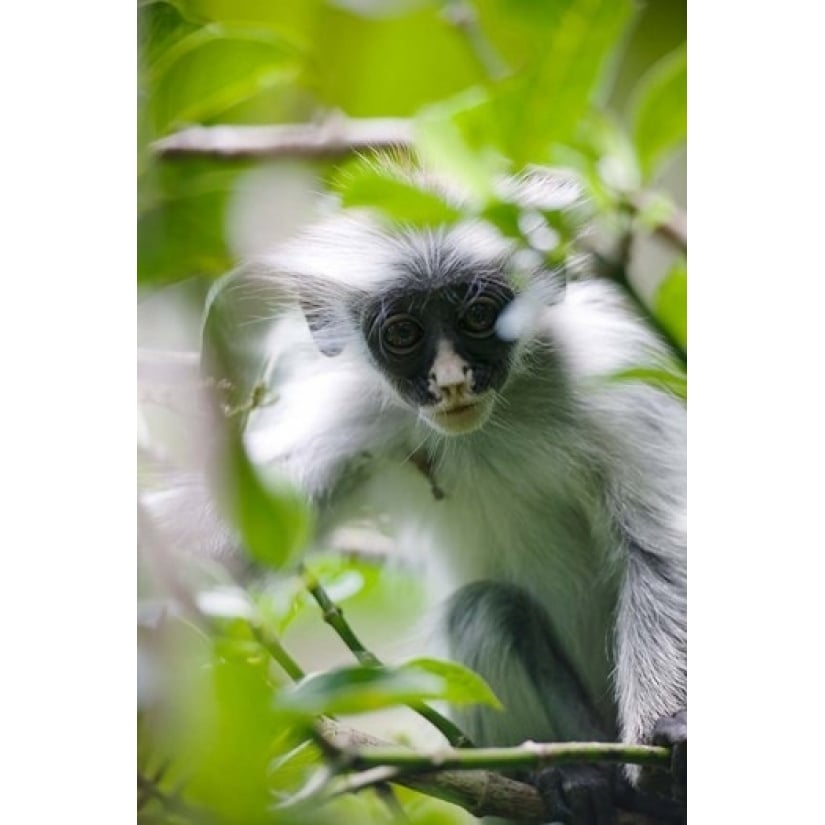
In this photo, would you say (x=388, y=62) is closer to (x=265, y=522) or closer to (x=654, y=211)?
(x=654, y=211)

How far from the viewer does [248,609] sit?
207 cm

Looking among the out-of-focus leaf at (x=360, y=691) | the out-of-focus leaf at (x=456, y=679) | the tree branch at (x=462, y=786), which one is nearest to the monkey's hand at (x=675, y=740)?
the tree branch at (x=462, y=786)

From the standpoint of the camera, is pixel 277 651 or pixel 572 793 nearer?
pixel 277 651

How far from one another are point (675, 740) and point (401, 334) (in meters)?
0.73

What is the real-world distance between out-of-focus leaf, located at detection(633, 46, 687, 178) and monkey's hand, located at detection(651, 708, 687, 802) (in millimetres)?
807

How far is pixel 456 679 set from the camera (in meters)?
1.85

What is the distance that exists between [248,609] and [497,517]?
1.43 feet

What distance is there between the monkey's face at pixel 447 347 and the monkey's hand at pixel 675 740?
53cm

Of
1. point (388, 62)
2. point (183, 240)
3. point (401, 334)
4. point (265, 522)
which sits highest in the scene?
point (388, 62)

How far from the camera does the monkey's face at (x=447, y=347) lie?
209cm

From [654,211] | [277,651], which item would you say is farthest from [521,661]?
[654,211]

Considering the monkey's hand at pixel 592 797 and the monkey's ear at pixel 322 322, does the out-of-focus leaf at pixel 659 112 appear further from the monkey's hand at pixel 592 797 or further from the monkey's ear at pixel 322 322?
the monkey's hand at pixel 592 797
